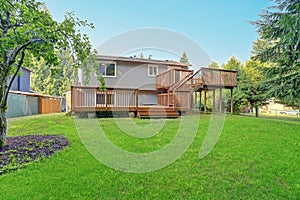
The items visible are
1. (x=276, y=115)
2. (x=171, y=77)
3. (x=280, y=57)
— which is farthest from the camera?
(x=276, y=115)

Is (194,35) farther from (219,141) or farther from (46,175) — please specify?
(46,175)

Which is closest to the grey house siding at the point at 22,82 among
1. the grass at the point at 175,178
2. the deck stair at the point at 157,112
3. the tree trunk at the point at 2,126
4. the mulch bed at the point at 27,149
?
the deck stair at the point at 157,112

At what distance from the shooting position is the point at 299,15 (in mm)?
7543

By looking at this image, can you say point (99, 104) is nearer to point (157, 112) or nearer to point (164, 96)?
point (157, 112)

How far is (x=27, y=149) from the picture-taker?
5383 mm

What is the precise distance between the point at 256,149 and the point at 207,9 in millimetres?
11177

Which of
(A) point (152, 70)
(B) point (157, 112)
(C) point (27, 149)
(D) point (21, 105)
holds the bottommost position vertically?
(C) point (27, 149)

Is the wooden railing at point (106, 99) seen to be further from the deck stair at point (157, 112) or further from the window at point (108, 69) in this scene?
the window at point (108, 69)

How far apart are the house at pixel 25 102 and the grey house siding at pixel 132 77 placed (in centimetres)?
650

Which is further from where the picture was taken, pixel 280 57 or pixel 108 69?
pixel 108 69

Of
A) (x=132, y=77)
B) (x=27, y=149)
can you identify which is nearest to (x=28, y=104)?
(x=132, y=77)

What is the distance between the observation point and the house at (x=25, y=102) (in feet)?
50.8

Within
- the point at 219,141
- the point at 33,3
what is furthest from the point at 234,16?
the point at 33,3

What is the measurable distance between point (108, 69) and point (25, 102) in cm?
792
